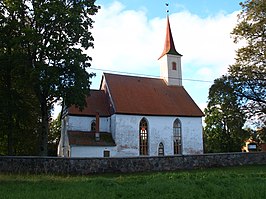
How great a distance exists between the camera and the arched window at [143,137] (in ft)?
104

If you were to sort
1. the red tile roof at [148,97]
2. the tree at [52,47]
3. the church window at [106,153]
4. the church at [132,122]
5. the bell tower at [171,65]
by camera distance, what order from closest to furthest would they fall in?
the tree at [52,47] → the church window at [106,153] → the church at [132,122] → the red tile roof at [148,97] → the bell tower at [171,65]

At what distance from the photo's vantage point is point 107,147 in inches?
1164

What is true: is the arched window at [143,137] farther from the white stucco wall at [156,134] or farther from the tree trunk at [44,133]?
the tree trunk at [44,133]

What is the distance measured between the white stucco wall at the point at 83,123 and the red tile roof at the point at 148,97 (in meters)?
2.30

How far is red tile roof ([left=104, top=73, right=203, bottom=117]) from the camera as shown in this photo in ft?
106

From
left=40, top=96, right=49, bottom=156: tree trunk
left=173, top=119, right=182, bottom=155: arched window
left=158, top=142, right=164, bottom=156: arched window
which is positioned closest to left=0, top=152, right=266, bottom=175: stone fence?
left=40, top=96, right=49, bottom=156: tree trunk

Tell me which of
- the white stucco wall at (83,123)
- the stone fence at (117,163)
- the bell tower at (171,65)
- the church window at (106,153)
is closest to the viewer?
the stone fence at (117,163)

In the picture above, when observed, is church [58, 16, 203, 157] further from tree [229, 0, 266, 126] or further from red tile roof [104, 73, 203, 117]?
tree [229, 0, 266, 126]

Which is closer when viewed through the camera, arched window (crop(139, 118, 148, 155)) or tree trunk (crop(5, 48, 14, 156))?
tree trunk (crop(5, 48, 14, 156))

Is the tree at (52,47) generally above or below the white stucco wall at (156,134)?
above

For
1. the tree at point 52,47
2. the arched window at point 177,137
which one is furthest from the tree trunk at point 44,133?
the arched window at point 177,137

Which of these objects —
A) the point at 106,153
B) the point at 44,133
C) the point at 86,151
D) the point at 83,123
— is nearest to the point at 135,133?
the point at 106,153

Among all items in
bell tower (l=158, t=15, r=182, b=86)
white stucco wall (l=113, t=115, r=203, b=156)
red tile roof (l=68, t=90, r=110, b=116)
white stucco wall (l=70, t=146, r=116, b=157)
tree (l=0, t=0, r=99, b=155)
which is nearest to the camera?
tree (l=0, t=0, r=99, b=155)

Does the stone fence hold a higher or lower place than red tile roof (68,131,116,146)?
lower
